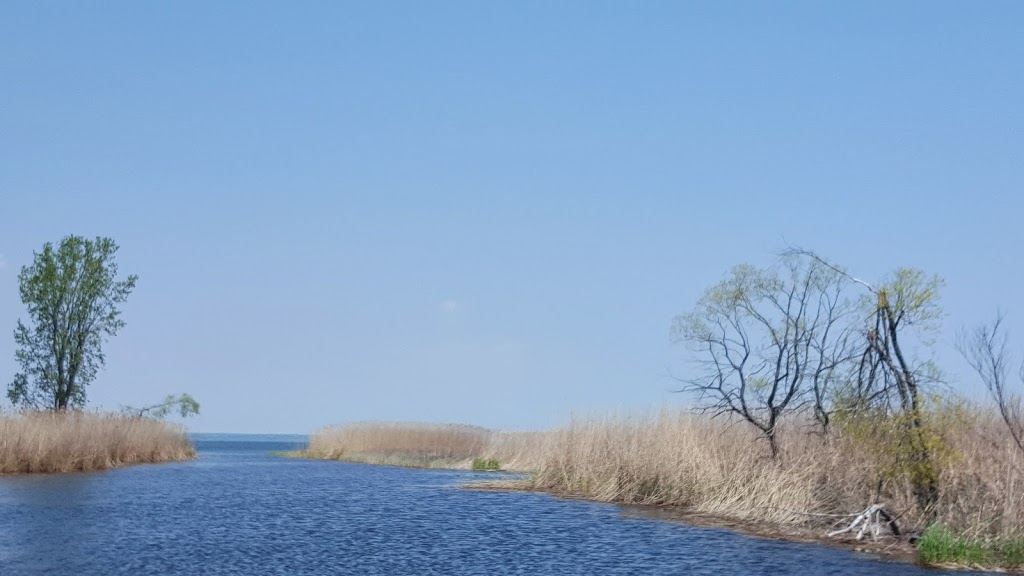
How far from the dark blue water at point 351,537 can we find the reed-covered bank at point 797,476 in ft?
4.64

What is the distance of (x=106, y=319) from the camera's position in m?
45.0

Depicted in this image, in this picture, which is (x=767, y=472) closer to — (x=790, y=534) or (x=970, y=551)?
(x=790, y=534)

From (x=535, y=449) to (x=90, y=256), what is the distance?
23.4m

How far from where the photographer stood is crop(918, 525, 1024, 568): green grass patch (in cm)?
1575

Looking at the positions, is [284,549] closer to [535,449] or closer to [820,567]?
[820,567]

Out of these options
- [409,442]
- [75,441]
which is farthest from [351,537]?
[409,442]

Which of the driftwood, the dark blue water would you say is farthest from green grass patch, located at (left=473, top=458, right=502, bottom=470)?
the driftwood

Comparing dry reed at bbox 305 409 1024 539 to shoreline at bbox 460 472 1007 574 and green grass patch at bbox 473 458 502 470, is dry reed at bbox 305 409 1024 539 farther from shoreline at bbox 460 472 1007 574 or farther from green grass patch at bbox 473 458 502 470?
green grass patch at bbox 473 458 502 470

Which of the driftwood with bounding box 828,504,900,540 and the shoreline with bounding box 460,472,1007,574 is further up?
the driftwood with bounding box 828,504,900,540

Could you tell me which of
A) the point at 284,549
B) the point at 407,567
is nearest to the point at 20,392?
the point at 284,549

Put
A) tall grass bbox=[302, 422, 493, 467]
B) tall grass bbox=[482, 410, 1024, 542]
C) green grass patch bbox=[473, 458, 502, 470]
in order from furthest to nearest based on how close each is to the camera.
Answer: tall grass bbox=[302, 422, 493, 467] → green grass patch bbox=[473, 458, 502, 470] → tall grass bbox=[482, 410, 1024, 542]

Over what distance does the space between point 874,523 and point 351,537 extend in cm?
1044

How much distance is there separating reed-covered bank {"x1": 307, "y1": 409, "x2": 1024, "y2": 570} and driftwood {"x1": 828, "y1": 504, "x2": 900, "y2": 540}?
282 millimetres

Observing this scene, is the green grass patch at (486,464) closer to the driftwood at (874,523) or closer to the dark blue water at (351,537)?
the dark blue water at (351,537)
